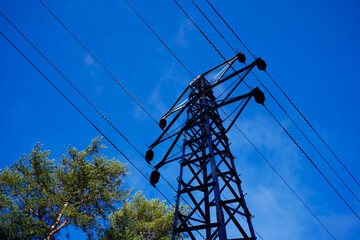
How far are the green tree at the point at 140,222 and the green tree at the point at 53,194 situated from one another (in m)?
0.94

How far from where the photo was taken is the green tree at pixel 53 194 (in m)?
A: 11.1

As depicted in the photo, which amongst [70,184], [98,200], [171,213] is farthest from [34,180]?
[171,213]

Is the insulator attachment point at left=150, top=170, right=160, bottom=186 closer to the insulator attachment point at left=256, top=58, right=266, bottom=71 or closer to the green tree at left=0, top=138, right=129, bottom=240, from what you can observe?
the insulator attachment point at left=256, top=58, right=266, bottom=71

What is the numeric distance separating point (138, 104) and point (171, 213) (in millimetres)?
11327

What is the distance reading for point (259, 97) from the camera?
19.8ft

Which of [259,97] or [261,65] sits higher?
[261,65]

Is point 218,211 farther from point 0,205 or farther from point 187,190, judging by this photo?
point 0,205

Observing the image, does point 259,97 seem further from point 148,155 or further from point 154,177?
point 148,155

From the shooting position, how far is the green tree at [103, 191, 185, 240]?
13734mm

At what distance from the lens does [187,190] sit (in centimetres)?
483

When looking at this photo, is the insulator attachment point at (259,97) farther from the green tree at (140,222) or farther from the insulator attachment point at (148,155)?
the green tree at (140,222)

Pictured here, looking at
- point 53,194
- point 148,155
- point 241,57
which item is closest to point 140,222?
point 53,194

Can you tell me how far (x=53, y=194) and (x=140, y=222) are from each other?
614 centimetres

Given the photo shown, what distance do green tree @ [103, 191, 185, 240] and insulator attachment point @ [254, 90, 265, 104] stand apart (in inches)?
463
